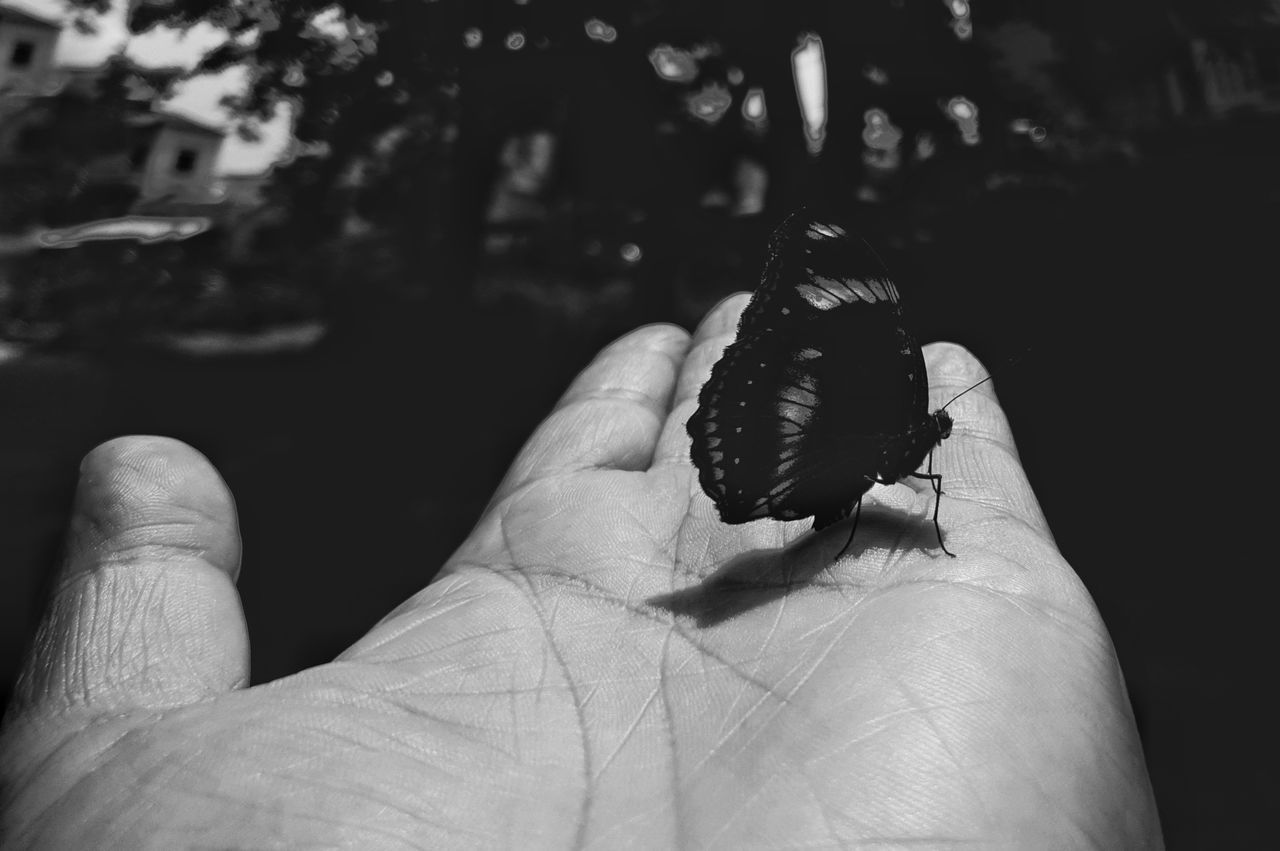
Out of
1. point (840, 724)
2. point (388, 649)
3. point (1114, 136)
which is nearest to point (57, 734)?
point (388, 649)

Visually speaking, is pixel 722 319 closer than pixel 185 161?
Yes

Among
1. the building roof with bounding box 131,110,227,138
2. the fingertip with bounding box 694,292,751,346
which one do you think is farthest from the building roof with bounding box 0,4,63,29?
the fingertip with bounding box 694,292,751,346

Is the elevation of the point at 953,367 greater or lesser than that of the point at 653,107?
lesser

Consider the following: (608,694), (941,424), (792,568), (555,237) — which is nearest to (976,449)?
(941,424)

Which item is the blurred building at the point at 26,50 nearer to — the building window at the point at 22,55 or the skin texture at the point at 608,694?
the building window at the point at 22,55

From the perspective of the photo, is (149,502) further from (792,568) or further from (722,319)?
(722,319)

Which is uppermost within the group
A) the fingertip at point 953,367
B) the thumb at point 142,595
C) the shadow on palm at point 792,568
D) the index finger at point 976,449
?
the fingertip at point 953,367

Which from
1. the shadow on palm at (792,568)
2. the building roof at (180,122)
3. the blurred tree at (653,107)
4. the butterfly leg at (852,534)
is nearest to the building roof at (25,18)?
the blurred tree at (653,107)

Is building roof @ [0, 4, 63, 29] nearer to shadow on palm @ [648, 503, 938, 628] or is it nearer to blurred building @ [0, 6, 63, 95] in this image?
blurred building @ [0, 6, 63, 95]
